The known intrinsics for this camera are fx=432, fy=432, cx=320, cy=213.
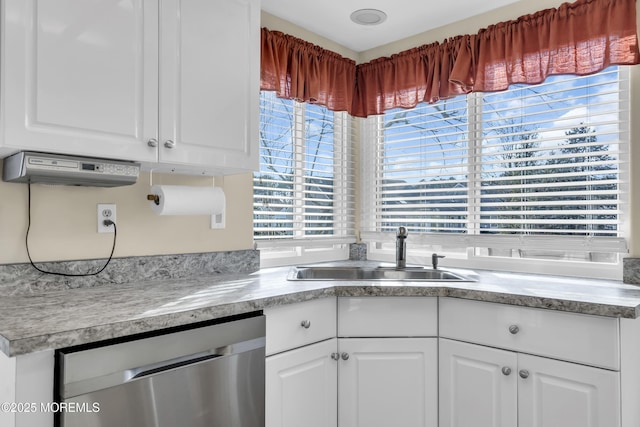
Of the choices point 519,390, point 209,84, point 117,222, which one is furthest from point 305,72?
point 519,390

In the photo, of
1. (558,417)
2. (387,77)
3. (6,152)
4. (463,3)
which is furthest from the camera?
(387,77)

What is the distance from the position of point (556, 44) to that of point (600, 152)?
573 mm

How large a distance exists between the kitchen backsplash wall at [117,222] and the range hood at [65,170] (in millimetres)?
147

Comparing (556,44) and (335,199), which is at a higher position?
(556,44)

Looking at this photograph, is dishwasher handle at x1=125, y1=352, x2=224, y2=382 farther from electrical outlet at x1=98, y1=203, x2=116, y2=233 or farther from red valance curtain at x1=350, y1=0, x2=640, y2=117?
red valance curtain at x1=350, y1=0, x2=640, y2=117

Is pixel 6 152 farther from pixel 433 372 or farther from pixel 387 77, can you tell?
pixel 387 77

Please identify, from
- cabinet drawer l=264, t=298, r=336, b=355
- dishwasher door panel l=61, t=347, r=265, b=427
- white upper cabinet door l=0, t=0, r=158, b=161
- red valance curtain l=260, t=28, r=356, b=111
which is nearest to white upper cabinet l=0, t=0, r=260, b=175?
white upper cabinet door l=0, t=0, r=158, b=161

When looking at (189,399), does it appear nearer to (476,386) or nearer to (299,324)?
(299,324)

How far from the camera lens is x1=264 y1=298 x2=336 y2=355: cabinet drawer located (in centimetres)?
162

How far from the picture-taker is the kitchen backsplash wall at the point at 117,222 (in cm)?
159

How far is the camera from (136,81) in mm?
1569

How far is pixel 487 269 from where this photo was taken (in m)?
2.41

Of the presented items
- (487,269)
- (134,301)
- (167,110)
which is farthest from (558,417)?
(167,110)

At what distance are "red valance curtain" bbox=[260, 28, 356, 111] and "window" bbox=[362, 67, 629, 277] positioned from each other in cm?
38
